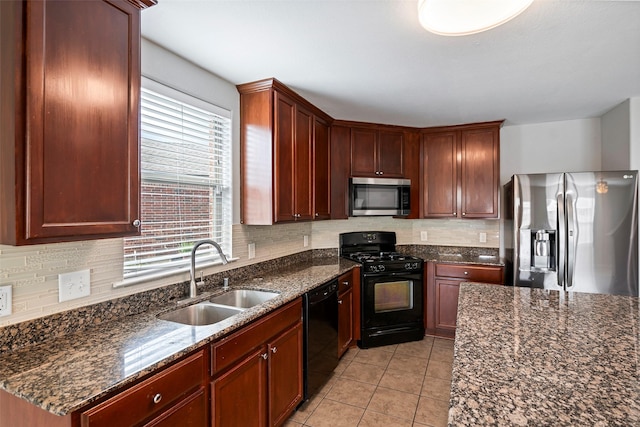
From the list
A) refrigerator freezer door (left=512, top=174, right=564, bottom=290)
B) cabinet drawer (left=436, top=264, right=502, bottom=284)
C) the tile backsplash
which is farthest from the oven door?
the tile backsplash

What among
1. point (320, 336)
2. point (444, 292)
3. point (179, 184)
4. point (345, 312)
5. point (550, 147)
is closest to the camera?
point (179, 184)

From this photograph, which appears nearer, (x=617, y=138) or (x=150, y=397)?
(x=150, y=397)

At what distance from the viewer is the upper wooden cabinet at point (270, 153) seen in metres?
2.49

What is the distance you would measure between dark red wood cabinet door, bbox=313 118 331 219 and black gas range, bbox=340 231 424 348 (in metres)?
0.69

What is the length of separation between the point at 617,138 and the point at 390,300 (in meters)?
2.66

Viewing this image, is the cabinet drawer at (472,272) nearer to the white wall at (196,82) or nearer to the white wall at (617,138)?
the white wall at (617,138)

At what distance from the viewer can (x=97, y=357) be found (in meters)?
1.23

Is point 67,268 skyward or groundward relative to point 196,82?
groundward

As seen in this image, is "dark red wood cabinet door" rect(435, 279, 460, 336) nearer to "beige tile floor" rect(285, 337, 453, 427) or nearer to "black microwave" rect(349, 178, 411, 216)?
"beige tile floor" rect(285, 337, 453, 427)

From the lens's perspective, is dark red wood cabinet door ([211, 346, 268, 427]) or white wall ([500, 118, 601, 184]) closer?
dark red wood cabinet door ([211, 346, 268, 427])

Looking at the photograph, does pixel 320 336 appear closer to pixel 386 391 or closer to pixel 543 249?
pixel 386 391

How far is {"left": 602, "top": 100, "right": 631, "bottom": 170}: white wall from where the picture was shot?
9.48 ft

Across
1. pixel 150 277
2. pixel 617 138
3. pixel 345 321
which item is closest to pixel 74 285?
A: pixel 150 277

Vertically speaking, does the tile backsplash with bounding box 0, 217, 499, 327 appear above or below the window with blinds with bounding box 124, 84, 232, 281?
below
